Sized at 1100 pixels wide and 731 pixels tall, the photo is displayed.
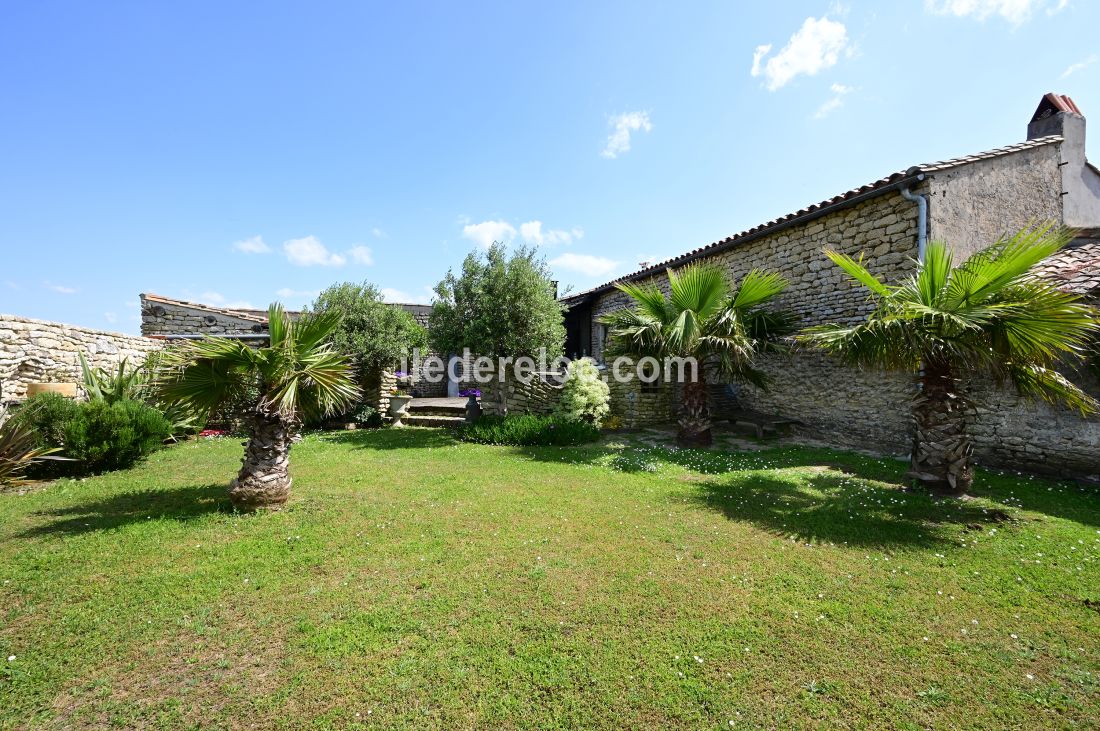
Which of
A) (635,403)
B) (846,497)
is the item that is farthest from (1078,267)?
(635,403)

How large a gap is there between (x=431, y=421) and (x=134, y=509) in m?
8.02

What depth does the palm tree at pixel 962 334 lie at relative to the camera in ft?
15.9

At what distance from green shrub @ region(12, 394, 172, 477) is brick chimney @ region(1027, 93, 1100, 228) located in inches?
735

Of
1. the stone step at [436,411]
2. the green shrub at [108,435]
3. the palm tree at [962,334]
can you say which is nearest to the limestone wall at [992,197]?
the palm tree at [962,334]

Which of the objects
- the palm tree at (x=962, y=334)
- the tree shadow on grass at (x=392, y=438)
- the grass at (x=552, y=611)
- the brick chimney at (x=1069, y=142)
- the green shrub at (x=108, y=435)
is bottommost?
the grass at (x=552, y=611)

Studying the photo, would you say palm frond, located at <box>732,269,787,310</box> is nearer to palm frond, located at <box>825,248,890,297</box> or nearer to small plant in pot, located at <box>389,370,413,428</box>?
palm frond, located at <box>825,248,890,297</box>

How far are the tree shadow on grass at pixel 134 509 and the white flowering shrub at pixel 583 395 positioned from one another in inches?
268

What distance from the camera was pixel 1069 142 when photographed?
9.14m

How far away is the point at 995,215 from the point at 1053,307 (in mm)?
5441

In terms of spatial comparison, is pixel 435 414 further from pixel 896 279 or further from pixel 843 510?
pixel 896 279

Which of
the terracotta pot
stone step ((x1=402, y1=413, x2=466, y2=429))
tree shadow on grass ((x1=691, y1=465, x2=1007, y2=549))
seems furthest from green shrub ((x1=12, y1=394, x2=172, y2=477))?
tree shadow on grass ((x1=691, y1=465, x2=1007, y2=549))

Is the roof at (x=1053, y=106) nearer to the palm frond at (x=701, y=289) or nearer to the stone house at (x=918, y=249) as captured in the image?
the stone house at (x=918, y=249)

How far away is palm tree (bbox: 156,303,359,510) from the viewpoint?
500cm

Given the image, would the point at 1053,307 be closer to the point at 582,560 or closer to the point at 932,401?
the point at 932,401
